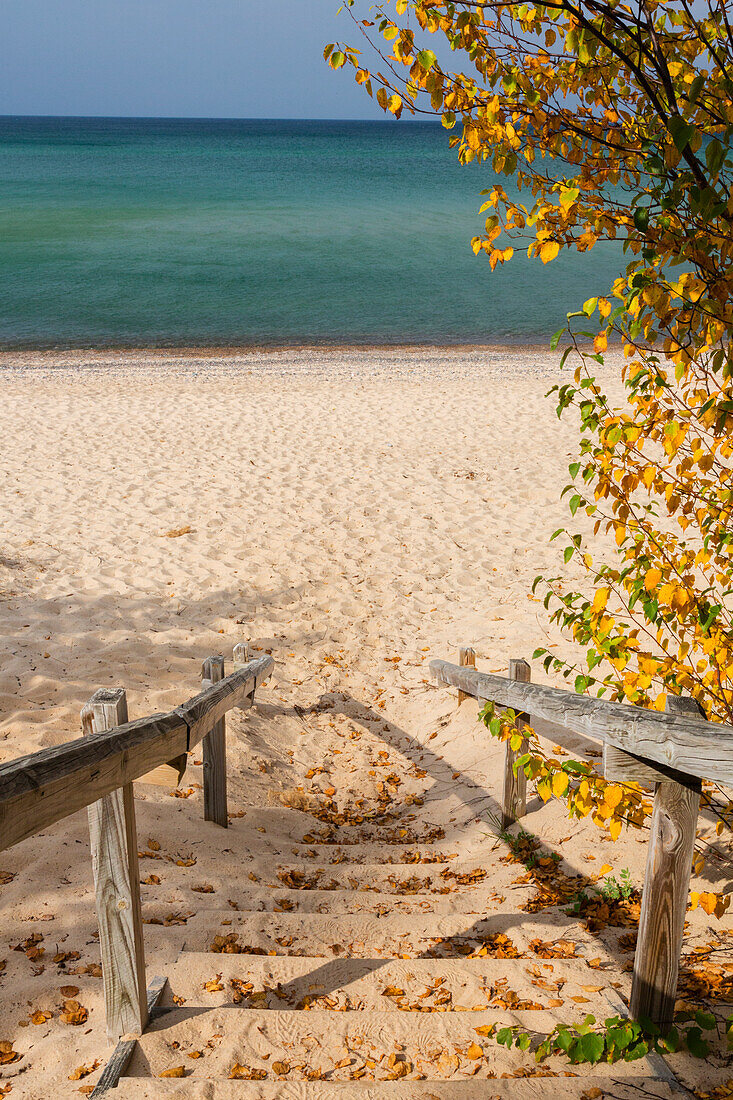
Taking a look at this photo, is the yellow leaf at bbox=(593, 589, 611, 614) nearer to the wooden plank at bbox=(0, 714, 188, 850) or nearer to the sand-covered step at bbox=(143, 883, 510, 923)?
the wooden plank at bbox=(0, 714, 188, 850)

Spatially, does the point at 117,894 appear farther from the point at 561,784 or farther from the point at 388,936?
the point at 388,936

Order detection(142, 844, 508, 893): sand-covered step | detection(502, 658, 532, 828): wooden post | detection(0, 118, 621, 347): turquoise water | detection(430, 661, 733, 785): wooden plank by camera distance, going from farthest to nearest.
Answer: detection(0, 118, 621, 347): turquoise water, detection(502, 658, 532, 828): wooden post, detection(142, 844, 508, 893): sand-covered step, detection(430, 661, 733, 785): wooden plank

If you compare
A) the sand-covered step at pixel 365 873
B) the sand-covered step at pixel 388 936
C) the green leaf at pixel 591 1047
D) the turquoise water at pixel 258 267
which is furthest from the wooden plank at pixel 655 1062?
the turquoise water at pixel 258 267

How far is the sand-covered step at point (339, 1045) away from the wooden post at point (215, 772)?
1.73 metres

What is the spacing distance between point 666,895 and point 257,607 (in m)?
5.36

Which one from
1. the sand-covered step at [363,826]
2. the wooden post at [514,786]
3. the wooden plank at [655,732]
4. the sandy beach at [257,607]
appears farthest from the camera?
the sand-covered step at [363,826]

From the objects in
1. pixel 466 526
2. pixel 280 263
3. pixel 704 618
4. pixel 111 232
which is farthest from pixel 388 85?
pixel 111 232

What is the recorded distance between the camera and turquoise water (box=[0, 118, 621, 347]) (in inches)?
945

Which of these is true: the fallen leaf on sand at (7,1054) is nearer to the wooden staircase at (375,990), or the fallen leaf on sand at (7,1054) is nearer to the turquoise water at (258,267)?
the wooden staircase at (375,990)

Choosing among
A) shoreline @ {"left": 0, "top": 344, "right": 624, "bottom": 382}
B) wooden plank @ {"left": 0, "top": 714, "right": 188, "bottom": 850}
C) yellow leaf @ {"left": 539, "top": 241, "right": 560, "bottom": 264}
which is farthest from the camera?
shoreline @ {"left": 0, "top": 344, "right": 624, "bottom": 382}

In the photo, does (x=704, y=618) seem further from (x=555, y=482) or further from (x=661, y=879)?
(x=555, y=482)

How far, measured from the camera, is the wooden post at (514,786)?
171 inches

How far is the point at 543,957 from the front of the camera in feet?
10.1

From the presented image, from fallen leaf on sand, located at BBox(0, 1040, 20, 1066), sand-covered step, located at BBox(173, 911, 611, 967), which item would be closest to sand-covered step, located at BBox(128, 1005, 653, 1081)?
fallen leaf on sand, located at BBox(0, 1040, 20, 1066)
